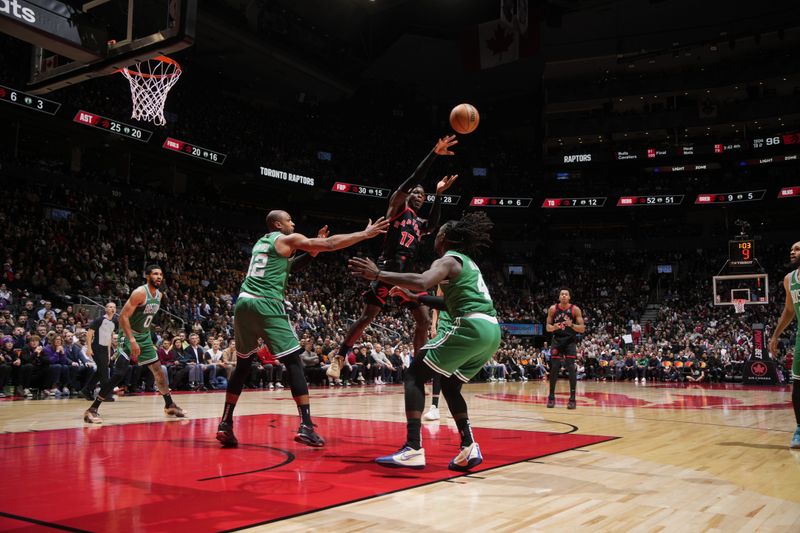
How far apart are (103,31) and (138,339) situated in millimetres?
3724

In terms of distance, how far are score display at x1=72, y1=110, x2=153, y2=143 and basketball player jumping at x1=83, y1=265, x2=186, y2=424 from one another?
55.4ft

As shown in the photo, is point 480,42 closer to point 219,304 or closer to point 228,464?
point 219,304

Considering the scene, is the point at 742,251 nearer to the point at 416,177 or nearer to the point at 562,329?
the point at 562,329

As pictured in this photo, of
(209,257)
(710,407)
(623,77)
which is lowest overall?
(710,407)

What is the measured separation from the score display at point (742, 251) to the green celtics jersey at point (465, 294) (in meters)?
21.2

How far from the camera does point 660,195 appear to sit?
3544cm

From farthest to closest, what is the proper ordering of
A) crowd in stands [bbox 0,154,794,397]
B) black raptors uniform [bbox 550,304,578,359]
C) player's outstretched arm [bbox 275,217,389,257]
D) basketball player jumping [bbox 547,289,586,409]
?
crowd in stands [bbox 0,154,794,397] < black raptors uniform [bbox 550,304,578,359] < basketball player jumping [bbox 547,289,586,409] < player's outstretched arm [bbox 275,217,389,257]

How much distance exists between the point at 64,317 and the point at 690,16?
108ft

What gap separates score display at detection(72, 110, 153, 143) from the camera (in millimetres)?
22094

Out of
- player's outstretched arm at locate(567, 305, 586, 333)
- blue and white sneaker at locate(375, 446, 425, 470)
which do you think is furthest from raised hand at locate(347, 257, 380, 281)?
player's outstretched arm at locate(567, 305, 586, 333)

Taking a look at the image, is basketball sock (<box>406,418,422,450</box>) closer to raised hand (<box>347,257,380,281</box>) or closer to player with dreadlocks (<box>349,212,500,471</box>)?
player with dreadlocks (<box>349,212,500,471</box>)

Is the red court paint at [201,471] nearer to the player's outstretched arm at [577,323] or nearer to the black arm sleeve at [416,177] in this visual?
the black arm sleeve at [416,177]

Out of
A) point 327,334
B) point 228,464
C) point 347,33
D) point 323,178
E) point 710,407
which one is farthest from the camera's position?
point 347,33

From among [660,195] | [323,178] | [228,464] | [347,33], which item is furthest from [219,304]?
[660,195]
